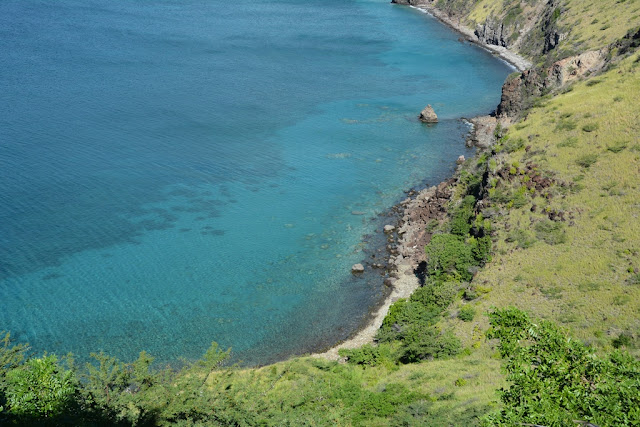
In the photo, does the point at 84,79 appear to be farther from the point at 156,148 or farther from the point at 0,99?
the point at 156,148

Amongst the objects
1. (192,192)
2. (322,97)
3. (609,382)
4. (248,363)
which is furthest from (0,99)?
(609,382)

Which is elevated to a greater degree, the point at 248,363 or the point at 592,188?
the point at 592,188

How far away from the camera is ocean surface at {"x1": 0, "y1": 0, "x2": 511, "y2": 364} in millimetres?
51312

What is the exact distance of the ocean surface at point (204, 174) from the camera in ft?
168

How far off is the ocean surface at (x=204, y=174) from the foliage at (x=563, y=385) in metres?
28.5

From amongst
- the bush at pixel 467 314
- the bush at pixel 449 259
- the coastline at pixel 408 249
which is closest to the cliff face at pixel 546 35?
the coastline at pixel 408 249

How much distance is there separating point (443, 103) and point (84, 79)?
239 feet

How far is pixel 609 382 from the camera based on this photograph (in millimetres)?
19094

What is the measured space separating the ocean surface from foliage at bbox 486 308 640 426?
28.5 m

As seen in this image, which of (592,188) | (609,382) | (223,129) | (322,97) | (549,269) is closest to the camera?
(609,382)

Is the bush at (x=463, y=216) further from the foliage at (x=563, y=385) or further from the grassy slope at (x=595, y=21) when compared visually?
the grassy slope at (x=595, y=21)

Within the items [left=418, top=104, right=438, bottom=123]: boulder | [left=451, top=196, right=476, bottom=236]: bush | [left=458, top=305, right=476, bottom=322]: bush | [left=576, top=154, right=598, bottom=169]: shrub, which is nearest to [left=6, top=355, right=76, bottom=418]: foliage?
[left=458, top=305, right=476, bottom=322]: bush

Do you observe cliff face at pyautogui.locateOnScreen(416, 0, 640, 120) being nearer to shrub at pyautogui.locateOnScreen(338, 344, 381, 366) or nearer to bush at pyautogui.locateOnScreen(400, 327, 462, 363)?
bush at pyautogui.locateOnScreen(400, 327, 462, 363)

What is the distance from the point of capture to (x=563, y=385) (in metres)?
Result: 20.1
